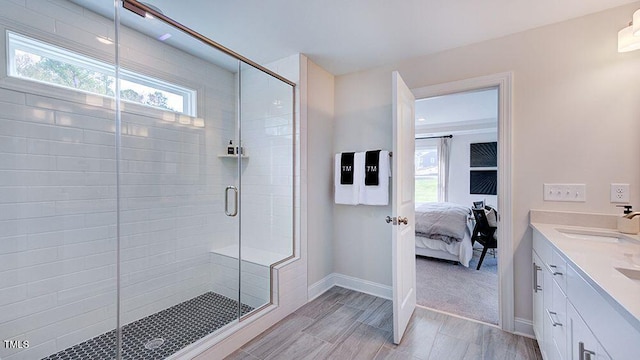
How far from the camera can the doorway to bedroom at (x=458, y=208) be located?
273 cm

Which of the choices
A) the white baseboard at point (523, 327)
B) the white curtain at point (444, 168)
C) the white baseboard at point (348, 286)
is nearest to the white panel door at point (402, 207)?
the white baseboard at point (348, 286)

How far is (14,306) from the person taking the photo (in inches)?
64.2

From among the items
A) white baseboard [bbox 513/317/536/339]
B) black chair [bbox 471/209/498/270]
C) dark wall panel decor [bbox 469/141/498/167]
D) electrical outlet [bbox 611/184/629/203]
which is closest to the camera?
electrical outlet [bbox 611/184/629/203]

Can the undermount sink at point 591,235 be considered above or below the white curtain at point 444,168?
below

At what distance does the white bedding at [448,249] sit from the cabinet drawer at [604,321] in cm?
266

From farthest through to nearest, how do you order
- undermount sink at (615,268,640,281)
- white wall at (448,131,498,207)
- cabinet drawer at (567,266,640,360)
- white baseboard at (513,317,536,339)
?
white wall at (448,131,498,207) → white baseboard at (513,317,536,339) → undermount sink at (615,268,640,281) → cabinet drawer at (567,266,640,360)

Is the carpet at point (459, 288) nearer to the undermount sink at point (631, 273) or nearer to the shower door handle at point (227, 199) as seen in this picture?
the undermount sink at point (631, 273)

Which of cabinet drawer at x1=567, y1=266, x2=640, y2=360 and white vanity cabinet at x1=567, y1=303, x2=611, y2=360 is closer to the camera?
cabinet drawer at x1=567, y1=266, x2=640, y2=360

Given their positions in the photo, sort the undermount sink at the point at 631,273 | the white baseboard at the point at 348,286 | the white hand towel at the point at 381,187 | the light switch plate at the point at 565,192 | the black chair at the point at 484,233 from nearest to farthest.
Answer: the undermount sink at the point at 631,273
the light switch plate at the point at 565,192
the white hand towel at the point at 381,187
the white baseboard at the point at 348,286
the black chair at the point at 484,233

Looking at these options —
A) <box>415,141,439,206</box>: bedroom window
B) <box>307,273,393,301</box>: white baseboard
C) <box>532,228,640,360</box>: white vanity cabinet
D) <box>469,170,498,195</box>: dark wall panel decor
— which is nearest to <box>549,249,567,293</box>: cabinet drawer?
<box>532,228,640,360</box>: white vanity cabinet

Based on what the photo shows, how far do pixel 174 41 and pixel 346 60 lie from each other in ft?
5.11

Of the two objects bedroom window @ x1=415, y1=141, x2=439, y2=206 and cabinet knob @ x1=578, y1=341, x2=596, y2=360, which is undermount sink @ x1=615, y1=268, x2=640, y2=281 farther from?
bedroom window @ x1=415, y1=141, x2=439, y2=206

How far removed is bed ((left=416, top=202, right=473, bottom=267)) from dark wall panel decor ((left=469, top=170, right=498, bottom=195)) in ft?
8.55

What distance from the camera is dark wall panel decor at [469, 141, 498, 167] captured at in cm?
587
